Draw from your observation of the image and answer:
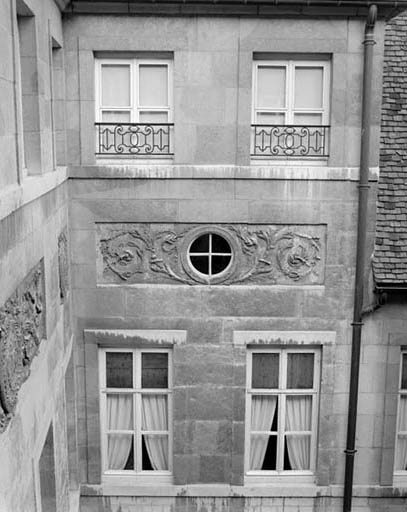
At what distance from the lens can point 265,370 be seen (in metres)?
9.89

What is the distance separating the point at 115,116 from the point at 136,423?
4.92 meters

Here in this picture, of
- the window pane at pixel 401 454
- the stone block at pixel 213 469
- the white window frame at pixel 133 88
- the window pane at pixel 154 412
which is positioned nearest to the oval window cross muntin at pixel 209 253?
the white window frame at pixel 133 88

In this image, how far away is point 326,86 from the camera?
357 inches

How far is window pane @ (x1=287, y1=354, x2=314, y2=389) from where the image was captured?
984 centimetres

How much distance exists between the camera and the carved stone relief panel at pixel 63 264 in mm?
8141

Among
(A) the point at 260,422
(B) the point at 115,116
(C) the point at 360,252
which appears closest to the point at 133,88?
(B) the point at 115,116

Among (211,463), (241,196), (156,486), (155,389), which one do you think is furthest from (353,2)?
(156,486)

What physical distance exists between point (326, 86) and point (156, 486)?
6.91 metres

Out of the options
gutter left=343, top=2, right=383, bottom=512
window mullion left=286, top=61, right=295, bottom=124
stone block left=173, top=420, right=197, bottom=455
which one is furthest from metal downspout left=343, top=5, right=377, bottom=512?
stone block left=173, top=420, right=197, bottom=455

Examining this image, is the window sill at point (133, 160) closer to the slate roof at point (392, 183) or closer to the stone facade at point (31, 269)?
the stone facade at point (31, 269)

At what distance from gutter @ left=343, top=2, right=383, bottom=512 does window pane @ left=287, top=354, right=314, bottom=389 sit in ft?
2.18

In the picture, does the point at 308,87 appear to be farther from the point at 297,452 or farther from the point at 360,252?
the point at 297,452

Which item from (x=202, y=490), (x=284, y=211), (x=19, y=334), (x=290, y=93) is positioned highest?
(x=290, y=93)

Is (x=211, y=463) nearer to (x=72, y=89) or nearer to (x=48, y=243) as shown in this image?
(x=48, y=243)
